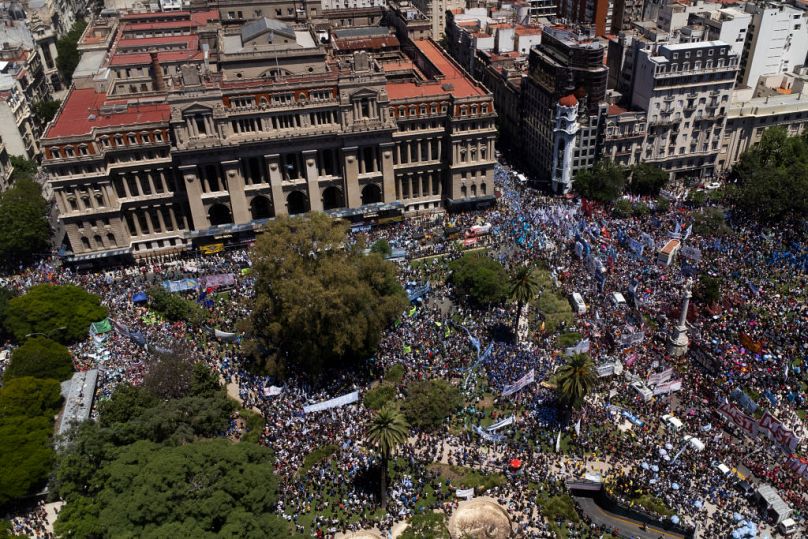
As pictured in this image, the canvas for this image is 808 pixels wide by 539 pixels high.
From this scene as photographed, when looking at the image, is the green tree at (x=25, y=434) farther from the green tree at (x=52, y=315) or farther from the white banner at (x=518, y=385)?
the white banner at (x=518, y=385)

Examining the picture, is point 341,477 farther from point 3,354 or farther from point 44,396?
point 3,354

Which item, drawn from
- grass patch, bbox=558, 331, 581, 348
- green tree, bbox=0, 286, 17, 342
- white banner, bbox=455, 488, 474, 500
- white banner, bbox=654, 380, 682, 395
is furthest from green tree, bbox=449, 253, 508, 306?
green tree, bbox=0, 286, 17, 342

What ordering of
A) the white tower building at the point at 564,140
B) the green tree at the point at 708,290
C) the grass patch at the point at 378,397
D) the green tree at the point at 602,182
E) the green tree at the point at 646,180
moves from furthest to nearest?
the green tree at the point at 646,180 → the white tower building at the point at 564,140 → the green tree at the point at 602,182 → the green tree at the point at 708,290 → the grass patch at the point at 378,397

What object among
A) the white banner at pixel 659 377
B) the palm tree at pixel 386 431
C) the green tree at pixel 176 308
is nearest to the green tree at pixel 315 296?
the green tree at pixel 176 308

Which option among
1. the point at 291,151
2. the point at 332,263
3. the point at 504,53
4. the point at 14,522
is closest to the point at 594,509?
the point at 332,263

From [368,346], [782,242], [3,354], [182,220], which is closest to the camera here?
[368,346]

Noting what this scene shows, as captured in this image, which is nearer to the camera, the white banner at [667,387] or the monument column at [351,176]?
the white banner at [667,387]

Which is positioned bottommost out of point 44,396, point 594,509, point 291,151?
point 594,509
